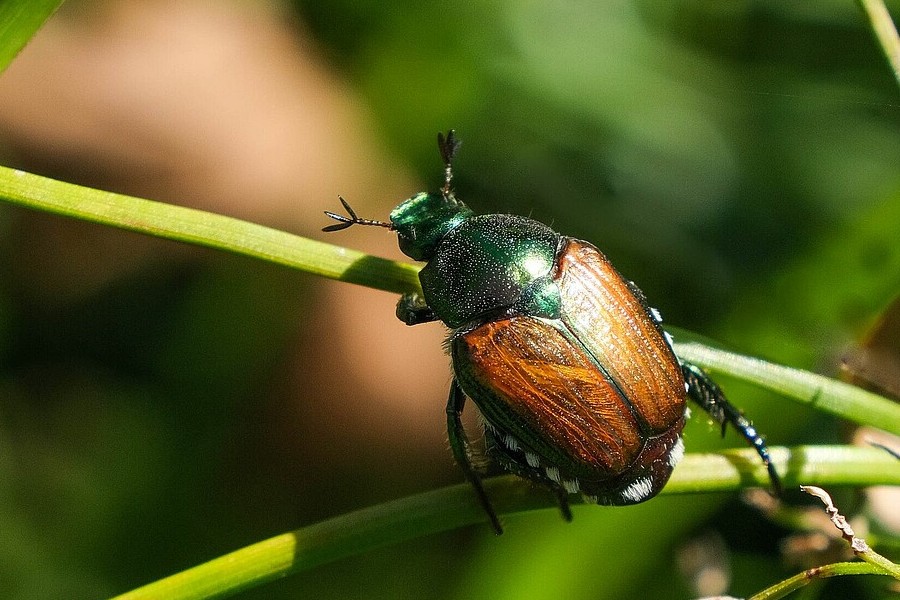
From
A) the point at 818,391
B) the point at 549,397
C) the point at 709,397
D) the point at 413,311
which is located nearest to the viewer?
the point at 818,391

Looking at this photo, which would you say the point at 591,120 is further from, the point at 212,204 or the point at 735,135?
the point at 212,204

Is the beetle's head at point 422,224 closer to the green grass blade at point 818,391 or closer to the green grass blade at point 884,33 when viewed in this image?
the green grass blade at point 818,391

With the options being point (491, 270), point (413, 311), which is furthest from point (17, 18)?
point (491, 270)

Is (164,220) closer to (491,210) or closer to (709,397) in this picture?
(709,397)

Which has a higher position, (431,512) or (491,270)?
(491,270)

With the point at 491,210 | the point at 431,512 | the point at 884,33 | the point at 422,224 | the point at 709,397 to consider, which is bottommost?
the point at 709,397

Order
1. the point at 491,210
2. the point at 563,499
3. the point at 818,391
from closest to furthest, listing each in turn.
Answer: the point at 818,391
the point at 563,499
the point at 491,210

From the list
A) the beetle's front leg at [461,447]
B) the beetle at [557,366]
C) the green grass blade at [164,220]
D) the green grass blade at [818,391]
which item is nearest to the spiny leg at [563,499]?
the beetle at [557,366]

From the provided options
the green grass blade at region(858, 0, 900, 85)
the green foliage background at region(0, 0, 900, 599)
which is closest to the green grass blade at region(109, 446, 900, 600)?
the green grass blade at region(858, 0, 900, 85)
